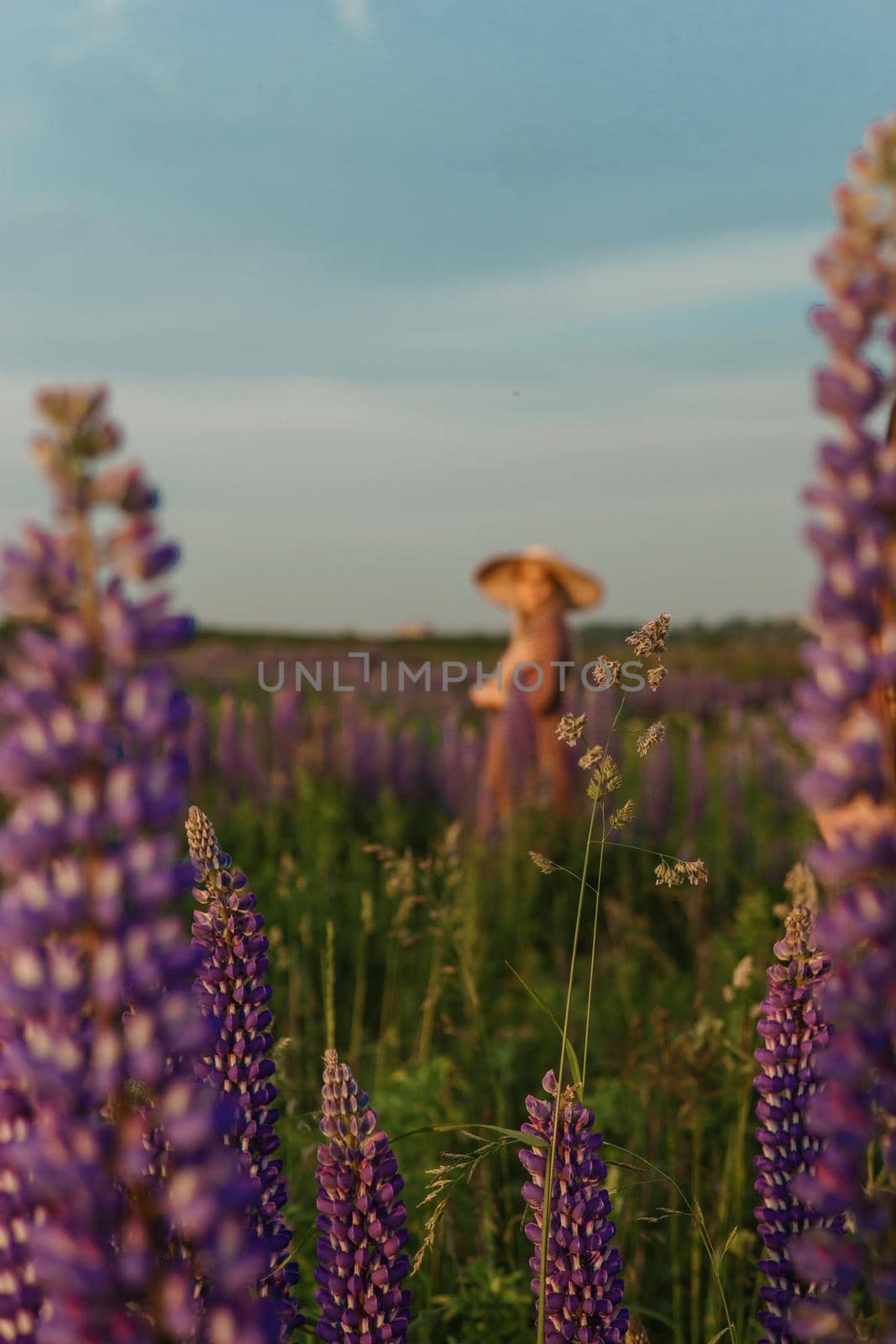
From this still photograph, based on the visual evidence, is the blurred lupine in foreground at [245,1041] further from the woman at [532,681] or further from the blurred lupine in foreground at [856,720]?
the woman at [532,681]

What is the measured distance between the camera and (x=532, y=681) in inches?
426

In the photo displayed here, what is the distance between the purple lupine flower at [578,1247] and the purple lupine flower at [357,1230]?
0.84 ft

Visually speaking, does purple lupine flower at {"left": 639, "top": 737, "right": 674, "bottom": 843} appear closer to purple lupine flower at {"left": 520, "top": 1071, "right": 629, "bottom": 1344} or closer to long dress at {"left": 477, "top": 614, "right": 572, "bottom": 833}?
long dress at {"left": 477, "top": 614, "right": 572, "bottom": 833}

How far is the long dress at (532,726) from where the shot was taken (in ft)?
35.0

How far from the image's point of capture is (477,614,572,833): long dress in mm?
10672

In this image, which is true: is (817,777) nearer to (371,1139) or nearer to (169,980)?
(169,980)

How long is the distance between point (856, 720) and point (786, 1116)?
121 centimetres

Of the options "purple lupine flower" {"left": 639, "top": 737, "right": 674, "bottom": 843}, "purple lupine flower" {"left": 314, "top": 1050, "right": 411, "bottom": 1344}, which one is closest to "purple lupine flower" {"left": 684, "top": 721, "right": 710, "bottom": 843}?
"purple lupine flower" {"left": 639, "top": 737, "right": 674, "bottom": 843}

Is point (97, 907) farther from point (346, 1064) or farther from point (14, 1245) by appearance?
point (346, 1064)

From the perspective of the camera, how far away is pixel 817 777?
133 cm

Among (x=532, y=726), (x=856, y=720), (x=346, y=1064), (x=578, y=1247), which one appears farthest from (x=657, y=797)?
(x=856, y=720)

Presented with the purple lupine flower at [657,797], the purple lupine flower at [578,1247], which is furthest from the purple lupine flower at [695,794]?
the purple lupine flower at [578,1247]

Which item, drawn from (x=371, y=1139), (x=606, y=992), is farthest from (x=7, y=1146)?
(x=606, y=992)

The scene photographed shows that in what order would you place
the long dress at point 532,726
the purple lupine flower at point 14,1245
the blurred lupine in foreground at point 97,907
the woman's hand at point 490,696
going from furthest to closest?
the woman's hand at point 490,696 → the long dress at point 532,726 → the purple lupine flower at point 14,1245 → the blurred lupine in foreground at point 97,907
